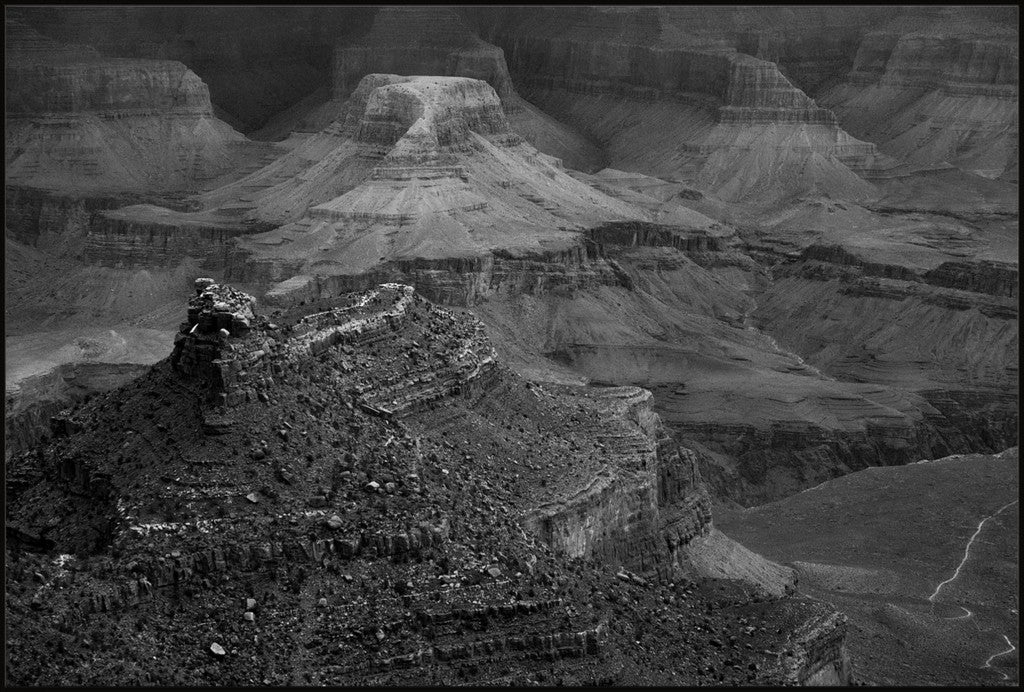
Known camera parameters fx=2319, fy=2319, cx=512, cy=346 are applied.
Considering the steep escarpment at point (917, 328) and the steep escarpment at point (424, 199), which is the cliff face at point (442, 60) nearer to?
the steep escarpment at point (424, 199)

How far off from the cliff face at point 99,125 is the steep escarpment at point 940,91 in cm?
5075

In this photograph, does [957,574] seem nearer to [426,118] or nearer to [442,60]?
[426,118]

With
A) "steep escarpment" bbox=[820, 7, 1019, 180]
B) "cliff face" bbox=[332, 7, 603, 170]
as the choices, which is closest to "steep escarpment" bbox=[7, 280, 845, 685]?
"steep escarpment" bbox=[820, 7, 1019, 180]

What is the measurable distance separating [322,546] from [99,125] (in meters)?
107

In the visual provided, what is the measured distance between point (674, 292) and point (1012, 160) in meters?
42.7

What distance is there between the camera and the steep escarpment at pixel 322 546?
4525 centimetres

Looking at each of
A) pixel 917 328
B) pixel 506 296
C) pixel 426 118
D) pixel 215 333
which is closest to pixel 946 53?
pixel 917 328

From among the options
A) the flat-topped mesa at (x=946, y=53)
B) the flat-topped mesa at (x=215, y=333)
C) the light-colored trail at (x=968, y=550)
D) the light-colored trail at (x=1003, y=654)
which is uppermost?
the flat-topped mesa at (x=215, y=333)

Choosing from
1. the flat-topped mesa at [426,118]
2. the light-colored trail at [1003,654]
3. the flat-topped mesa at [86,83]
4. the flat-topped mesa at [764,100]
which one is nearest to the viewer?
the light-colored trail at [1003,654]

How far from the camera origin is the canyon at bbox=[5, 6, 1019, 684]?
48.7m

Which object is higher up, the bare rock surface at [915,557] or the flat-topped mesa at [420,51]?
the bare rock surface at [915,557]

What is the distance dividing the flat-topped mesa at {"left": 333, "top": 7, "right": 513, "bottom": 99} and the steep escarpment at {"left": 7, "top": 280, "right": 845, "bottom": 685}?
376 feet

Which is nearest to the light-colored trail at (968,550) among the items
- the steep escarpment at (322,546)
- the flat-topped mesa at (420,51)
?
the steep escarpment at (322,546)

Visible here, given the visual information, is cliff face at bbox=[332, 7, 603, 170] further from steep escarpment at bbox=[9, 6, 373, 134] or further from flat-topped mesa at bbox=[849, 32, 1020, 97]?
flat-topped mesa at bbox=[849, 32, 1020, 97]
